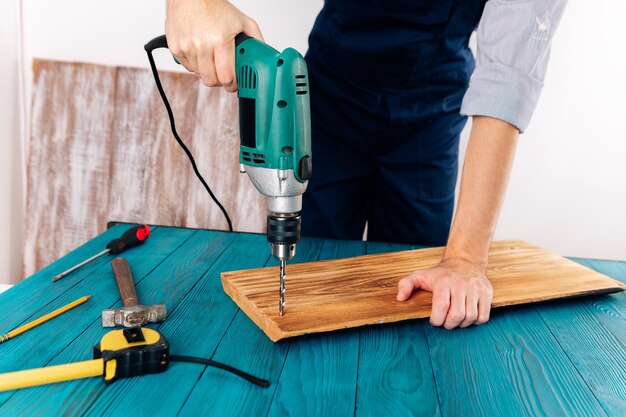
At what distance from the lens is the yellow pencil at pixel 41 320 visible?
1001mm

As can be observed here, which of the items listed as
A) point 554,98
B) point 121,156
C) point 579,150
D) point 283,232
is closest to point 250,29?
point 283,232

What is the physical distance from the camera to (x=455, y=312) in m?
1.11

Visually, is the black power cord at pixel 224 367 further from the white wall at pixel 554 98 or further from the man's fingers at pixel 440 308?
the white wall at pixel 554 98

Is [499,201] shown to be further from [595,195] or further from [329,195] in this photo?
[595,195]

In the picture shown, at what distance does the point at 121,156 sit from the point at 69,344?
5.23 ft

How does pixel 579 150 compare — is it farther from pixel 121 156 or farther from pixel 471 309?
pixel 121 156

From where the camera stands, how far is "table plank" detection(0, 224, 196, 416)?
836mm

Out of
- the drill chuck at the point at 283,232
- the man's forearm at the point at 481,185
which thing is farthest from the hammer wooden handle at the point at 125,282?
the man's forearm at the point at 481,185

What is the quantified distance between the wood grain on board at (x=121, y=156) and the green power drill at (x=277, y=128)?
1.45 m

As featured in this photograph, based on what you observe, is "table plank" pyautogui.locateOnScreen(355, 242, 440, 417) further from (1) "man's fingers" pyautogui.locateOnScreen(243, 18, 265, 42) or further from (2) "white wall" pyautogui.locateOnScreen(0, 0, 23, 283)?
(2) "white wall" pyautogui.locateOnScreen(0, 0, 23, 283)

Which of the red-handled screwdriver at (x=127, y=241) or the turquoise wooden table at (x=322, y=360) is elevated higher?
the red-handled screwdriver at (x=127, y=241)

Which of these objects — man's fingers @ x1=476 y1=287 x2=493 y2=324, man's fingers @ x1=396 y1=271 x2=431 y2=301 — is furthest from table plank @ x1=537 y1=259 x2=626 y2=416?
man's fingers @ x1=396 y1=271 x2=431 y2=301

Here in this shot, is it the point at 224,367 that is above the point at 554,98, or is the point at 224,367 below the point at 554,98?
below

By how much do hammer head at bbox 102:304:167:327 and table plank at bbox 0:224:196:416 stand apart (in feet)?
0.07
